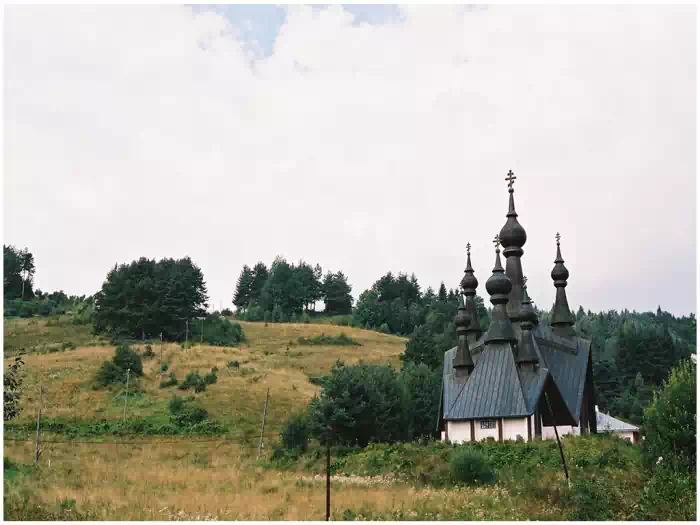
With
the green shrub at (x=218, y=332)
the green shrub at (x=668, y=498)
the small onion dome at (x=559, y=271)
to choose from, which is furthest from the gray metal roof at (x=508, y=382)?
the green shrub at (x=218, y=332)

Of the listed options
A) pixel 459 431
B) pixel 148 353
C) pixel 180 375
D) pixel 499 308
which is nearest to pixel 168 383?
pixel 180 375

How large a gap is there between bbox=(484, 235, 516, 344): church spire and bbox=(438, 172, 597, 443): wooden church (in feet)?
0.17

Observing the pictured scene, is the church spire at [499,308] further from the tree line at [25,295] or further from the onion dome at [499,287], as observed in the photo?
the tree line at [25,295]

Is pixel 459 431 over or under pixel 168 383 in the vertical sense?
under

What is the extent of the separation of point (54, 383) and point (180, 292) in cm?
3129

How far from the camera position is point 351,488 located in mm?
24953

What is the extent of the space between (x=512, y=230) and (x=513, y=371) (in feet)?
32.9

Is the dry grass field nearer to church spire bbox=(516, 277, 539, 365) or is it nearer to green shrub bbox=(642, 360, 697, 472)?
green shrub bbox=(642, 360, 697, 472)

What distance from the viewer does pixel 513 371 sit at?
37688 mm

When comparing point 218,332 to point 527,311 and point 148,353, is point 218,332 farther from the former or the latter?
point 527,311

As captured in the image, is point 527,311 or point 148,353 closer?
point 527,311

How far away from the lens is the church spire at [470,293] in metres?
46.7

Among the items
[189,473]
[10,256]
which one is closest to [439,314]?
[10,256]

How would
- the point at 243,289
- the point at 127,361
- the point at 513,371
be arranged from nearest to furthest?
the point at 513,371 → the point at 127,361 → the point at 243,289
